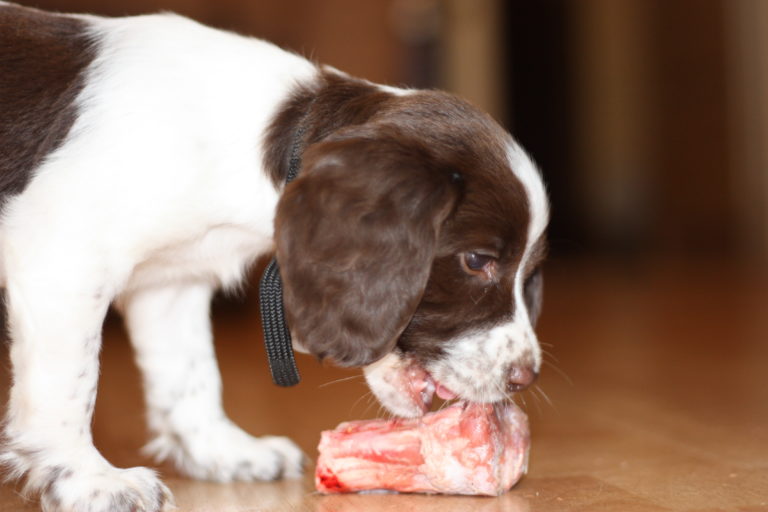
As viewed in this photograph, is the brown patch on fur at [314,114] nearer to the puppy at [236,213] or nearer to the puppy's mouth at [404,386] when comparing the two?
the puppy at [236,213]

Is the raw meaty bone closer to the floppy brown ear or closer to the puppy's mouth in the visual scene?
the puppy's mouth

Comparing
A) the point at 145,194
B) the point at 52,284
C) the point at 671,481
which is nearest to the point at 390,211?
the point at 145,194

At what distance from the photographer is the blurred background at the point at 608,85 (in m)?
11.1

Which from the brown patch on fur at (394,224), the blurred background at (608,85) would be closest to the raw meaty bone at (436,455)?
the brown patch on fur at (394,224)

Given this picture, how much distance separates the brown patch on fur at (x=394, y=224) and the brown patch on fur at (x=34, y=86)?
0.51 meters

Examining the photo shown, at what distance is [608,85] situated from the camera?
1382 cm

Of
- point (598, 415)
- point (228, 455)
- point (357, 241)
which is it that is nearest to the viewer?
point (357, 241)

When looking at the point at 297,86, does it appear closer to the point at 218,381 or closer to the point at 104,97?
the point at 104,97

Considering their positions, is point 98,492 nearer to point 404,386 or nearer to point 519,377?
point 404,386

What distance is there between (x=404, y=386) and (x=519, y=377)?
0.93ft

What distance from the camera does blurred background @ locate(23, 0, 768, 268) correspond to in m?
11.1

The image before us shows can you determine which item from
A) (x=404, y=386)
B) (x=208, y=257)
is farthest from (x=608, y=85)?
(x=404, y=386)

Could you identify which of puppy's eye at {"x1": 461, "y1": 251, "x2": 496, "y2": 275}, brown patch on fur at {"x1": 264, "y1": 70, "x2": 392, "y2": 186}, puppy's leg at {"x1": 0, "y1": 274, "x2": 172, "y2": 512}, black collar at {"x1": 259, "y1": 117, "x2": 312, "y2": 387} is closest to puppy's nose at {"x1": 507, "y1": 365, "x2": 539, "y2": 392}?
puppy's eye at {"x1": 461, "y1": 251, "x2": 496, "y2": 275}

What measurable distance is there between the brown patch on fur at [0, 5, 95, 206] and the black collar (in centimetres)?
53
